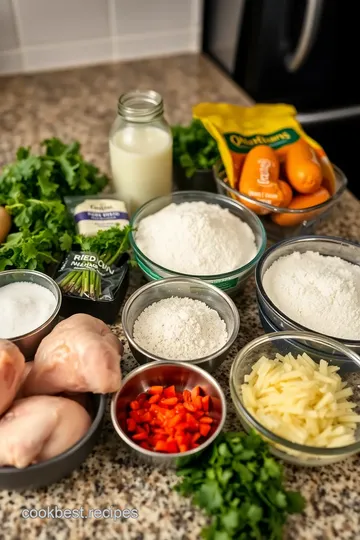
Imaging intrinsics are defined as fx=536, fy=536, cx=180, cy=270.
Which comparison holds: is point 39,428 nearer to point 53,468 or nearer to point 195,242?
point 53,468

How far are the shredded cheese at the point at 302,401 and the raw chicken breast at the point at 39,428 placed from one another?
26 centimetres

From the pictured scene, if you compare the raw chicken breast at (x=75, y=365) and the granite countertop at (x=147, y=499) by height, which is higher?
the raw chicken breast at (x=75, y=365)

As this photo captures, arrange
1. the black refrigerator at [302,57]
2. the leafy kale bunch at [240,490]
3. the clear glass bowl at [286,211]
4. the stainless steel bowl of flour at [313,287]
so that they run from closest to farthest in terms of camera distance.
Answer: the leafy kale bunch at [240,490] < the stainless steel bowl of flour at [313,287] < the clear glass bowl at [286,211] < the black refrigerator at [302,57]

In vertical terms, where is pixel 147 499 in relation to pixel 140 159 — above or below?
below

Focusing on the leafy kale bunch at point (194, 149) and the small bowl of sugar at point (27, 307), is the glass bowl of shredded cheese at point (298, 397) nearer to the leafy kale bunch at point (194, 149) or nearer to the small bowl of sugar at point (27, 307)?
the small bowl of sugar at point (27, 307)

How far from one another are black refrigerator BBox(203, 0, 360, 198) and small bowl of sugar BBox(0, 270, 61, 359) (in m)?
1.07

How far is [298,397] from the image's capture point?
791 millimetres

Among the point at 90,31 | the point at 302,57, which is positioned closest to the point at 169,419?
the point at 302,57

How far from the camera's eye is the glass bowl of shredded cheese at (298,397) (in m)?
0.76

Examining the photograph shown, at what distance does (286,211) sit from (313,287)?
0.69 feet

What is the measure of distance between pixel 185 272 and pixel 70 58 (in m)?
1.11

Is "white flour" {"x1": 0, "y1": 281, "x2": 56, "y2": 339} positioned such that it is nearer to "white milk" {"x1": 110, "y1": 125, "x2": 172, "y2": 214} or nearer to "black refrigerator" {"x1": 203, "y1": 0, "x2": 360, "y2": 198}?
"white milk" {"x1": 110, "y1": 125, "x2": 172, "y2": 214}

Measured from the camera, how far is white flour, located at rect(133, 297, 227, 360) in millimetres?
880

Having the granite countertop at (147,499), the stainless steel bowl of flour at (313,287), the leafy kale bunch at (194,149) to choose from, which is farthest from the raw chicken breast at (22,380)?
the leafy kale bunch at (194,149)
